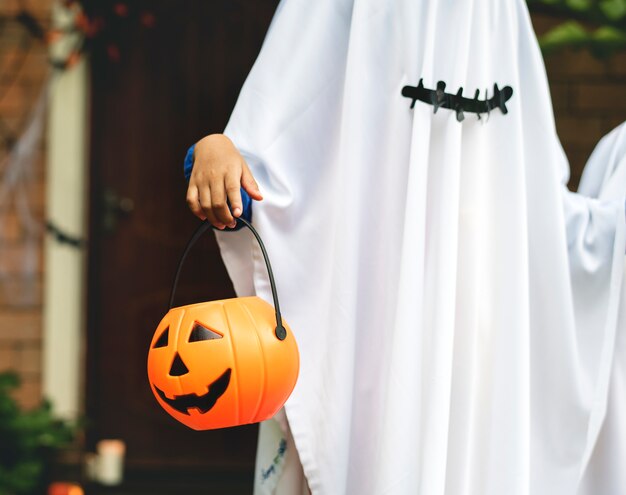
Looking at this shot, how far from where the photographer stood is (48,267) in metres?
3.24

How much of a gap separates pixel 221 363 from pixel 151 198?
2.19m

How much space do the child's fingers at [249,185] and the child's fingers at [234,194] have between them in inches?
1.0

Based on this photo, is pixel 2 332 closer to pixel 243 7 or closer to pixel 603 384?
pixel 243 7

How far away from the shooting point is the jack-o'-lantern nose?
4.03 ft

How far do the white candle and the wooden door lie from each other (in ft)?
0.41

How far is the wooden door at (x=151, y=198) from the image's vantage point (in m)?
3.26

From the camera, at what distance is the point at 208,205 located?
4.34 ft

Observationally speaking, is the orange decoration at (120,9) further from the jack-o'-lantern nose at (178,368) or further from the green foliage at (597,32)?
the jack-o'-lantern nose at (178,368)

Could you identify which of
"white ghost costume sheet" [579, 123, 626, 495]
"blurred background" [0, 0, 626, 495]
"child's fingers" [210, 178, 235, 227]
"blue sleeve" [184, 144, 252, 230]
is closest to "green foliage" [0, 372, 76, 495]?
"blurred background" [0, 0, 626, 495]

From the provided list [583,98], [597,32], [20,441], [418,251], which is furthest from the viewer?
[583,98]

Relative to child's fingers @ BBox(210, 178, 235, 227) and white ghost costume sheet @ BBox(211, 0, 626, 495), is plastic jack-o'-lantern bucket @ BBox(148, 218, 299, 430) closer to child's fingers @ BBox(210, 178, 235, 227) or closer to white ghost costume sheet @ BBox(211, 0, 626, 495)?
child's fingers @ BBox(210, 178, 235, 227)

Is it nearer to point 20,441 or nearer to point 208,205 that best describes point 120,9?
point 20,441

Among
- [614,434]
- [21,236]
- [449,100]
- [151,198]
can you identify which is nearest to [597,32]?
[449,100]

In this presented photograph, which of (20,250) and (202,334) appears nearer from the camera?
(202,334)
